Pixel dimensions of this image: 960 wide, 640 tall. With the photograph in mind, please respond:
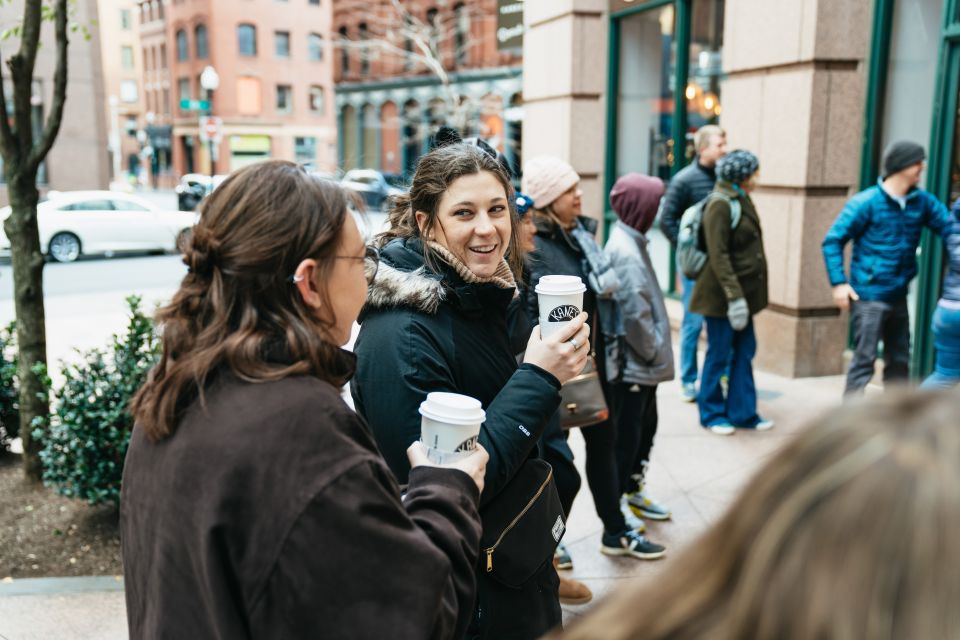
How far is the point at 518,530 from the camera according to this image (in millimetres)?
2561

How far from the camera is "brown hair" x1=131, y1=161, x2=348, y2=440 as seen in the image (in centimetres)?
166

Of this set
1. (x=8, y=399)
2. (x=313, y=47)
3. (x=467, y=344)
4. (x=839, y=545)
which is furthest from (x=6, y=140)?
(x=313, y=47)

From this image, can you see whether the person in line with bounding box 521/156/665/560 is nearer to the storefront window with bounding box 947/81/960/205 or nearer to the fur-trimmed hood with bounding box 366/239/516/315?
the fur-trimmed hood with bounding box 366/239/516/315

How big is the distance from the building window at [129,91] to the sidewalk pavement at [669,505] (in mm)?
84030

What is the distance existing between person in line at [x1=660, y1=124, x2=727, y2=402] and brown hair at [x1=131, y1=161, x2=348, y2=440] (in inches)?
240

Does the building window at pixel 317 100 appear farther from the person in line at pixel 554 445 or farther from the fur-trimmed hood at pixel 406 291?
the fur-trimmed hood at pixel 406 291

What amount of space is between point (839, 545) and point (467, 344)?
1.86 m

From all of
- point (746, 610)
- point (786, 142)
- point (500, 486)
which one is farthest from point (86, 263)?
point (746, 610)

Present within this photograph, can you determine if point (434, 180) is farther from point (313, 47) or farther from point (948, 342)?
point (313, 47)

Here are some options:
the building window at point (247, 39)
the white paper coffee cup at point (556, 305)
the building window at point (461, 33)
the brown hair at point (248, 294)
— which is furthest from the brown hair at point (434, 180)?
the building window at point (247, 39)

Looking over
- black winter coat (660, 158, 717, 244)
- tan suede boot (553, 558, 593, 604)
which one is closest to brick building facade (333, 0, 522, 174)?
black winter coat (660, 158, 717, 244)

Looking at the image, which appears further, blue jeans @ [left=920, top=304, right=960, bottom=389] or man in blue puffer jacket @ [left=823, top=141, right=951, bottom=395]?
man in blue puffer jacket @ [left=823, top=141, right=951, bottom=395]

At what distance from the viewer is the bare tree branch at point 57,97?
5203mm

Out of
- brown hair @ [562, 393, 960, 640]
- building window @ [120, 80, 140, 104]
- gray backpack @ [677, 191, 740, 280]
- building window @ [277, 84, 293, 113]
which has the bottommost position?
gray backpack @ [677, 191, 740, 280]
